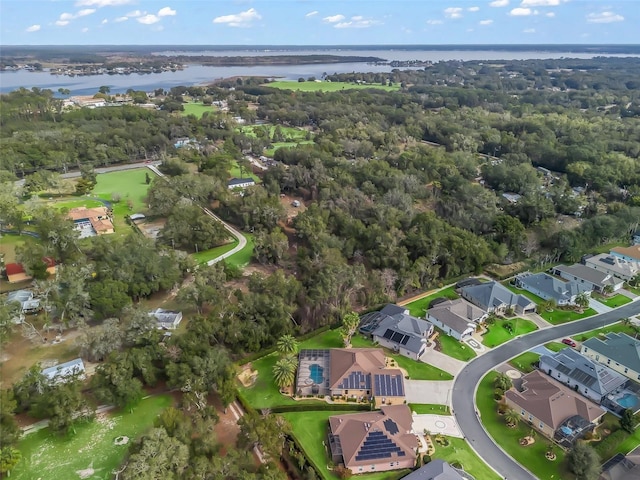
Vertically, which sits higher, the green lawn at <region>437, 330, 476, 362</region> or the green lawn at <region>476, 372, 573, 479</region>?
the green lawn at <region>437, 330, 476, 362</region>

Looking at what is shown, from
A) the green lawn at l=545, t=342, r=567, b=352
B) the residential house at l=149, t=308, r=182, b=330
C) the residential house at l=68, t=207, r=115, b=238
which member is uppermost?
the residential house at l=68, t=207, r=115, b=238

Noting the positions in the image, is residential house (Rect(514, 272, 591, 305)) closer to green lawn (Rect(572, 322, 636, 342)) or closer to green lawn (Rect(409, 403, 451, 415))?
green lawn (Rect(572, 322, 636, 342))

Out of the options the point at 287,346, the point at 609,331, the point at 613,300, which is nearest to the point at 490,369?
the point at 609,331

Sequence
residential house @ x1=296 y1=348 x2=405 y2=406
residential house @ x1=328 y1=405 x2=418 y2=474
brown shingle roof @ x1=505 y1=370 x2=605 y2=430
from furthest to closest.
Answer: residential house @ x1=296 y1=348 x2=405 y2=406
brown shingle roof @ x1=505 y1=370 x2=605 y2=430
residential house @ x1=328 y1=405 x2=418 y2=474

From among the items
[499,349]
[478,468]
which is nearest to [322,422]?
[478,468]

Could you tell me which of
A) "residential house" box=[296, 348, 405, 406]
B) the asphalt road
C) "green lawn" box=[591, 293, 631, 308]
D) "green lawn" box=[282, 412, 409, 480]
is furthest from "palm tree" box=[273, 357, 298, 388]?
"green lawn" box=[591, 293, 631, 308]

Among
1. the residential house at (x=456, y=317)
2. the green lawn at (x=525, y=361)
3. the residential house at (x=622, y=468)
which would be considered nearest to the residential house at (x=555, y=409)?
the residential house at (x=622, y=468)

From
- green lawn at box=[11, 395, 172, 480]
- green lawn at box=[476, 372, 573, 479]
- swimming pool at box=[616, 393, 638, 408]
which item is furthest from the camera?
swimming pool at box=[616, 393, 638, 408]
